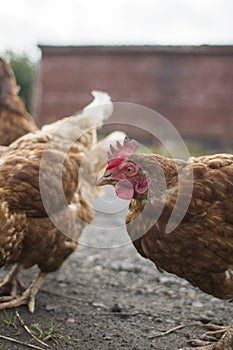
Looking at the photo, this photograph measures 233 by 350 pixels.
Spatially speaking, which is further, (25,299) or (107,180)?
(25,299)

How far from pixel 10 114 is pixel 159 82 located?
9.28 metres

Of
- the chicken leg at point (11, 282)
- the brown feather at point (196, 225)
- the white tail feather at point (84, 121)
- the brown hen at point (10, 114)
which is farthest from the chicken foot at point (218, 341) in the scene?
the brown hen at point (10, 114)

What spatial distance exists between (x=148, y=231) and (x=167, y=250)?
122 mm

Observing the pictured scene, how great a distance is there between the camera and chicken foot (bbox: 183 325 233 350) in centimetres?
210

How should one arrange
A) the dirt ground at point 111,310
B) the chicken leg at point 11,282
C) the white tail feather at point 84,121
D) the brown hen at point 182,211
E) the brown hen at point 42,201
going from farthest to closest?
the white tail feather at point 84,121 < the chicken leg at point 11,282 < the brown hen at point 42,201 < the dirt ground at point 111,310 < the brown hen at point 182,211

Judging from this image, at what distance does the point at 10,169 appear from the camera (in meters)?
2.52

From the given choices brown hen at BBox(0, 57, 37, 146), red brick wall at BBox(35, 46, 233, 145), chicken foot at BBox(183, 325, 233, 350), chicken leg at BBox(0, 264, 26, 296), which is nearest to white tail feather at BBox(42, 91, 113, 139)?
brown hen at BBox(0, 57, 37, 146)

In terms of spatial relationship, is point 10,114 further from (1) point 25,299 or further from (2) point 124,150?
(2) point 124,150

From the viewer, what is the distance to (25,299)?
2.72 m

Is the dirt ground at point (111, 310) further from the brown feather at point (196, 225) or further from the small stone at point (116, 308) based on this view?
the brown feather at point (196, 225)

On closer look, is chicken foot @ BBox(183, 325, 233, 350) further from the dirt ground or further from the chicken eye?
the chicken eye

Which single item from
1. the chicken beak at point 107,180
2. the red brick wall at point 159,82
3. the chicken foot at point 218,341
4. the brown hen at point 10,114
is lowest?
the red brick wall at point 159,82

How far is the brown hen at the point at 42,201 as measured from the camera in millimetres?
2422

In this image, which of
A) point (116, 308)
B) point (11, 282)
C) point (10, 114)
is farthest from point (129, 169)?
point (10, 114)
